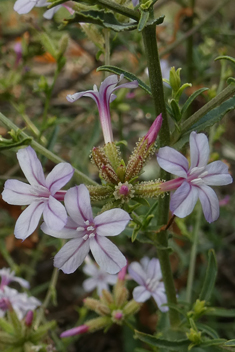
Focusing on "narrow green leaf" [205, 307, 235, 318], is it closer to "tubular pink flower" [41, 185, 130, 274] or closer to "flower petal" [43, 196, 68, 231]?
"tubular pink flower" [41, 185, 130, 274]

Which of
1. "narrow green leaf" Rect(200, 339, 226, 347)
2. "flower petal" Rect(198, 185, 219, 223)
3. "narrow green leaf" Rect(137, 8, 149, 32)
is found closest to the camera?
"narrow green leaf" Rect(137, 8, 149, 32)

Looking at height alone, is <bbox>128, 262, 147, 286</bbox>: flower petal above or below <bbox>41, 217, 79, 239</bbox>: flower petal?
below

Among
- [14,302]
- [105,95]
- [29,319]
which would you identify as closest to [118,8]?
[105,95]

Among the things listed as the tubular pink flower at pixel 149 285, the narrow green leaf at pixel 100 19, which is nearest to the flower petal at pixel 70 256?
the narrow green leaf at pixel 100 19

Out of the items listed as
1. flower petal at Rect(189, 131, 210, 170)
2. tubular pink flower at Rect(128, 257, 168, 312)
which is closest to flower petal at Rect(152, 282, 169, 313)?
tubular pink flower at Rect(128, 257, 168, 312)

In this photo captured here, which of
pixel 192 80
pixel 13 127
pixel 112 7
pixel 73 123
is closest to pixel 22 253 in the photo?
pixel 73 123

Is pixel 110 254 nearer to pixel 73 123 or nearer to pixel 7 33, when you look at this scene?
pixel 73 123
